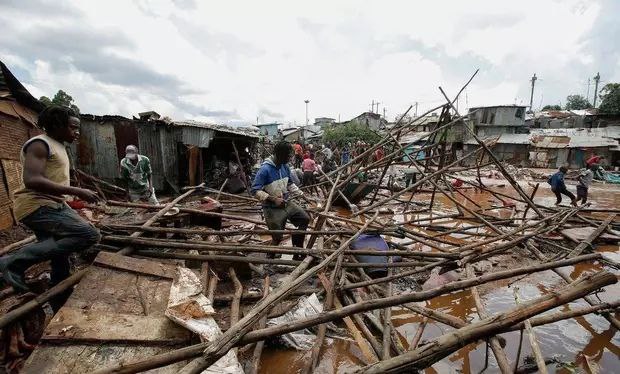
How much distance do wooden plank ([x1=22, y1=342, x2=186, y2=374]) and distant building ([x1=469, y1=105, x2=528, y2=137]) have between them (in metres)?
39.3

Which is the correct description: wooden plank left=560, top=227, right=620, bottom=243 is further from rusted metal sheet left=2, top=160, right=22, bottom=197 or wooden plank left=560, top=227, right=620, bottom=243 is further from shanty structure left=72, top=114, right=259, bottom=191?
shanty structure left=72, top=114, right=259, bottom=191

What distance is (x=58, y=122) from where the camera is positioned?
8.64 feet

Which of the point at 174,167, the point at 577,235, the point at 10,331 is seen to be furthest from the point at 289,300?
the point at 174,167

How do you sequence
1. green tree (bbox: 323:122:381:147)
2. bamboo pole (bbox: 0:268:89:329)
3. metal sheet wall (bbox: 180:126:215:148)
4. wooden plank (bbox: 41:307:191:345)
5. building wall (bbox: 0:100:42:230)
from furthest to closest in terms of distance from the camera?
green tree (bbox: 323:122:381:147)
metal sheet wall (bbox: 180:126:215:148)
building wall (bbox: 0:100:42:230)
bamboo pole (bbox: 0:268:89:329)
wooden plank (bbox: 41:307:191:345)

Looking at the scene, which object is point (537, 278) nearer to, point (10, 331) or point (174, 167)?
point (10, 331)

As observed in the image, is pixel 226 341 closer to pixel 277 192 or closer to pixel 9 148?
pixel 277 192

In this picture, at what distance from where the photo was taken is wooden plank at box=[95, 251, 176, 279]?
115 inches

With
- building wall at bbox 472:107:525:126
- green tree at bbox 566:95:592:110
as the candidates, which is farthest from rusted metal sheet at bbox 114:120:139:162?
green tree at bbox 566:95:592:110

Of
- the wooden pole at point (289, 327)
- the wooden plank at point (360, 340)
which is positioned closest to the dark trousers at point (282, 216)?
the wooden plank at point (360, 340)

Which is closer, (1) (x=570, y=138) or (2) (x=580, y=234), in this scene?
(2) (x=580, y=234)

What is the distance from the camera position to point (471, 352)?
10.5 feet

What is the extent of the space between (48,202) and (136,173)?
4.55m

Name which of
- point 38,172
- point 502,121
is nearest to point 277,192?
point 38,172

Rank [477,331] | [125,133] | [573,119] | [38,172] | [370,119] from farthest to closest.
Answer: [370,119], [573,119], [125,133], [38,172], [477,331]
